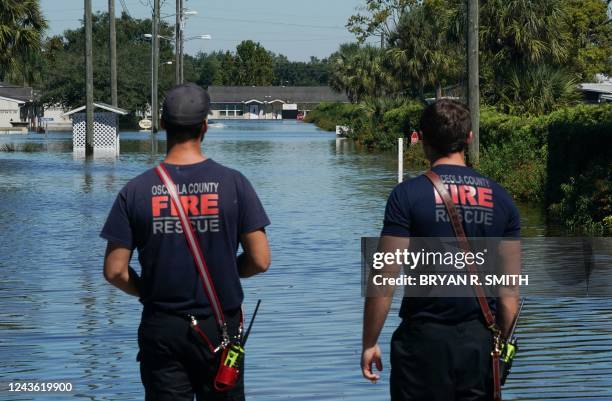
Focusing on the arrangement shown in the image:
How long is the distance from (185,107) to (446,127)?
109 centimetres

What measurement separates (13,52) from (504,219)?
44.7 metres

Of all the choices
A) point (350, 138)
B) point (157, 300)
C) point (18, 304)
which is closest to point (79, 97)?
point (350, 138)

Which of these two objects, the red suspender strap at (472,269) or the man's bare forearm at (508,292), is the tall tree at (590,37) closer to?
the man's bare forearm at (508,292)

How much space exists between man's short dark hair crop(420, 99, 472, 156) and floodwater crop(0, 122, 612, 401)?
3.48 meters

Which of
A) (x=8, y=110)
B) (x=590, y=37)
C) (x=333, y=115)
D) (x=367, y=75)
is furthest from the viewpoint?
(x=333, y=115)

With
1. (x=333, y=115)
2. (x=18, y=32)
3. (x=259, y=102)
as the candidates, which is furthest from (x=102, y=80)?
(x=259, y=102)

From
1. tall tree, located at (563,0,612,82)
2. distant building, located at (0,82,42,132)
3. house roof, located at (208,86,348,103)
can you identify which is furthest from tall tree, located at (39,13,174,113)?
house roof, located at (208,86,348,103)

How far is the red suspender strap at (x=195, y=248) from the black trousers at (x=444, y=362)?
767 mm

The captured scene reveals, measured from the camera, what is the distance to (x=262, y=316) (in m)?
12.1

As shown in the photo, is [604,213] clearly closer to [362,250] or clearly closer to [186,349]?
[362,250]

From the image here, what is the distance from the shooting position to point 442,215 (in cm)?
521

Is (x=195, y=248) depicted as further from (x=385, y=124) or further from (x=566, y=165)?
(x=385, y=124)

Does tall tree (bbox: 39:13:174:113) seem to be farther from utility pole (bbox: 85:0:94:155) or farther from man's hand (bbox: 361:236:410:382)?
man's hand (bbox: 361:236:410:382)

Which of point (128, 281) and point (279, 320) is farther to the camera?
point (279, 320)
